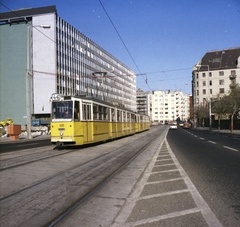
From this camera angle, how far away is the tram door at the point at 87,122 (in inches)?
621

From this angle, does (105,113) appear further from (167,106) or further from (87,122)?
(167,106)

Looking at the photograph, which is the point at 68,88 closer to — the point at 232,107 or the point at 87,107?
the point at 232,107

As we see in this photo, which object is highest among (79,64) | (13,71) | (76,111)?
(79,64)

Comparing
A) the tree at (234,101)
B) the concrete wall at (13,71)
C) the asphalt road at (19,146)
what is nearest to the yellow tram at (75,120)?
the asphalt road at (19,146)

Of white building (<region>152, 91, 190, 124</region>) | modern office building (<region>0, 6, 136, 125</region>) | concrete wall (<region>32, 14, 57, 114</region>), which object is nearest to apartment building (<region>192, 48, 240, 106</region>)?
modern office building (<region>0, 6, 136, 125</region>)

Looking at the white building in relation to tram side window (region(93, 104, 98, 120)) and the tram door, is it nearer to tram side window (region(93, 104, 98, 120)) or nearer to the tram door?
tram side window (region(93, 104, 98, 120))

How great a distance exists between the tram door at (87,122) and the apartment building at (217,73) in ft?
244

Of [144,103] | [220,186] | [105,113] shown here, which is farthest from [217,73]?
[220,186]

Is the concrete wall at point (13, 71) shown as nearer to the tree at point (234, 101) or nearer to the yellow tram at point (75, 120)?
the tree at point (234, 101)

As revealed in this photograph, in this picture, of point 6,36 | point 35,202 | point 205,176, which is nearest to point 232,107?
point 205,176

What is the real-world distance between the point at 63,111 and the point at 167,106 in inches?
6041

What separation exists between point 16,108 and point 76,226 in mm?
68051

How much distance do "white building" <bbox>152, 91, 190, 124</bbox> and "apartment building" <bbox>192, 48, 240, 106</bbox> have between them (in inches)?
2770

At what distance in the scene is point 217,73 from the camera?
88.9 meters
